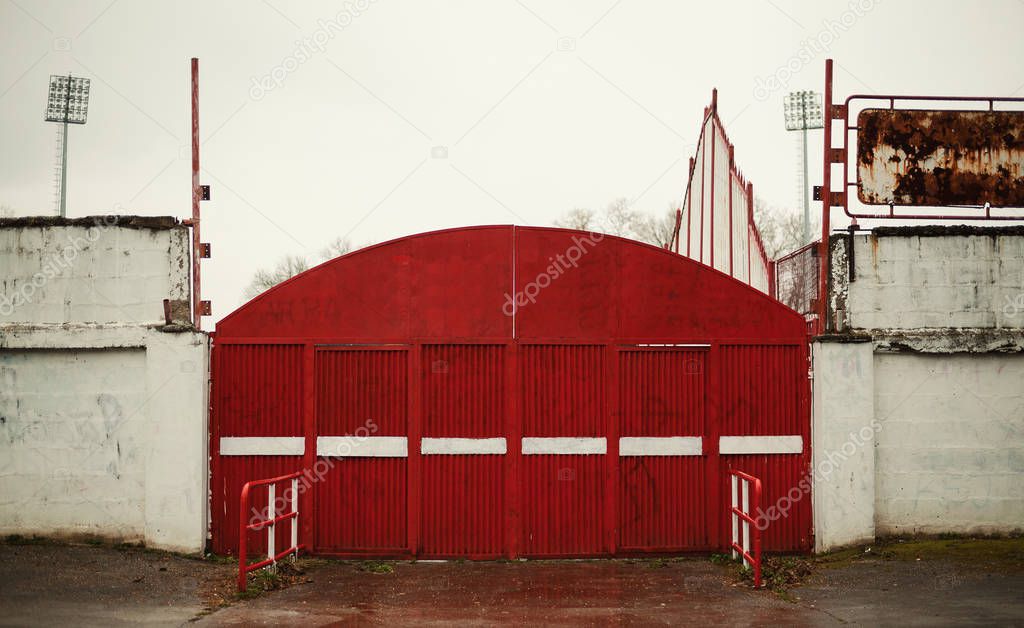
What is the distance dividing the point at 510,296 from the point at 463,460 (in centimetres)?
203

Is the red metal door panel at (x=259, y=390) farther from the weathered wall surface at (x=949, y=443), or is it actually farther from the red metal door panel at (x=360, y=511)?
the weathered wall surface at (x=949, y=443)

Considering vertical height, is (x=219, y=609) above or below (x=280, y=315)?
below

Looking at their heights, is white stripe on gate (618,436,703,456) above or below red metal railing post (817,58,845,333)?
below

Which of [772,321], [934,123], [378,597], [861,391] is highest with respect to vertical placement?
[934,123]

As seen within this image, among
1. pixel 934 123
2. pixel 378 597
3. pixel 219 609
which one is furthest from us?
pixel 934 123

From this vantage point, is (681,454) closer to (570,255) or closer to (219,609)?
(570,255)

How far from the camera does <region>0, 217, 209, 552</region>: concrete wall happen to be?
1020 cm

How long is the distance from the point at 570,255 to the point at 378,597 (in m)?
4.49

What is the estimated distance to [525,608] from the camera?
27.1ft

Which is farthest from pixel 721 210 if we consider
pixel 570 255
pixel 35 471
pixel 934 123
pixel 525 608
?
pixel 35 471

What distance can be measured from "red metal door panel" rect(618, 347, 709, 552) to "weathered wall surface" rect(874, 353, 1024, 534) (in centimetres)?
217

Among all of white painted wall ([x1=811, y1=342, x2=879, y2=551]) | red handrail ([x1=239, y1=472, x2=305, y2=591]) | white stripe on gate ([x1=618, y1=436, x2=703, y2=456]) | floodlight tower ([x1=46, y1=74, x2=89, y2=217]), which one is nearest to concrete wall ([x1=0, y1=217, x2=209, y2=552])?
red handrail ([x1=239, y1=472, x2=305, y2=591])

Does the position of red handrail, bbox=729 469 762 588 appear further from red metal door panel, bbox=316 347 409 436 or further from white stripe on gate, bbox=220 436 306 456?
white stripe on gate, bbox=220 436 306 456

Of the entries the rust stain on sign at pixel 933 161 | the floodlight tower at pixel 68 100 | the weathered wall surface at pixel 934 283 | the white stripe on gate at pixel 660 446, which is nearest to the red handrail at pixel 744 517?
the white stripe on gate at pixel 660 446
